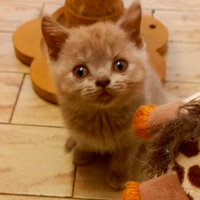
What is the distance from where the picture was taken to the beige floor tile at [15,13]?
68.4 inches

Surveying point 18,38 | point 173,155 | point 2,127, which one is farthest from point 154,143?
point 18,38

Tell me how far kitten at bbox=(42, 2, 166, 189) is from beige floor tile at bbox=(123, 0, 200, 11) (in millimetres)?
1209

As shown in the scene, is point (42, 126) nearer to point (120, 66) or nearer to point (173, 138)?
point (120, 66)

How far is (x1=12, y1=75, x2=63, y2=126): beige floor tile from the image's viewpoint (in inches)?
48.0

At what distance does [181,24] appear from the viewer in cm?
175

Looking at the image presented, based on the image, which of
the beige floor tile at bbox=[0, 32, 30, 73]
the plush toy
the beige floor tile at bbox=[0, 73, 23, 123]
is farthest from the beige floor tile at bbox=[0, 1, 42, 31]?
the plush toy

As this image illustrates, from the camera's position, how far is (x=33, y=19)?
1694 mm

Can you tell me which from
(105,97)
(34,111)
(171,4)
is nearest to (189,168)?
(105,97)

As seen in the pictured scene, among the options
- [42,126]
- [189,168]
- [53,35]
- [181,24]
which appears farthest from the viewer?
[181,24]

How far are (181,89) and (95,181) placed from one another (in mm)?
751

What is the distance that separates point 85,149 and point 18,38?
0.93 meters

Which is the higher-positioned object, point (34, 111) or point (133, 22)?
point (133, 22)

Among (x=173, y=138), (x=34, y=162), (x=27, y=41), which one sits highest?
(x=173, y=138)

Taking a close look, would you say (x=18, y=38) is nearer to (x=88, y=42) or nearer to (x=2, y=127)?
(x=2, y=127)
